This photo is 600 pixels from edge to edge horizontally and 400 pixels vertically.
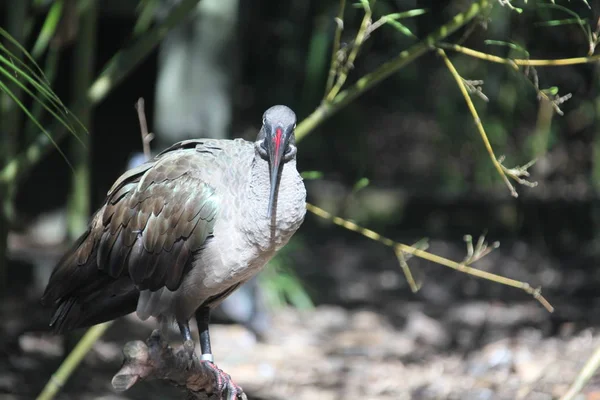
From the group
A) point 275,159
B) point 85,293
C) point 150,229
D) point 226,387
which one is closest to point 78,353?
point 85,293

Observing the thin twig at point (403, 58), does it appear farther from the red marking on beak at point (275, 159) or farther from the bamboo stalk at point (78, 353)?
the bamboo stalk at point (78, 353)

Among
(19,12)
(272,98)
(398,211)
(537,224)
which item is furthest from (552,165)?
(19,12)

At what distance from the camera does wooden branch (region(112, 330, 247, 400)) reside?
1.96m

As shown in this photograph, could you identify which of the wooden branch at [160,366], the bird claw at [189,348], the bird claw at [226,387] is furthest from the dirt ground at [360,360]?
the bird claw at [189,348]

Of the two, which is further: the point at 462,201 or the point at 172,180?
the point at 462,201

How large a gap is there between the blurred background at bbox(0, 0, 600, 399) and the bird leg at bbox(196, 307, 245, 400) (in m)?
0.76

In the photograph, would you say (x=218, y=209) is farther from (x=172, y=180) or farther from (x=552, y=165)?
(x=552, y=165)

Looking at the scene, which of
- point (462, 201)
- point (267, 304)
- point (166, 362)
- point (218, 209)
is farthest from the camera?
point (462, 201)

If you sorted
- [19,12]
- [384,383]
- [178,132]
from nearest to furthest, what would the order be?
1. [19,12]
2. [384,383]
3. [178,132]

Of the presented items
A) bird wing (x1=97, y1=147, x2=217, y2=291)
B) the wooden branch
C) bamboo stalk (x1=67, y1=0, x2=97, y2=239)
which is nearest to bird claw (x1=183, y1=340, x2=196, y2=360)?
the wooden branch

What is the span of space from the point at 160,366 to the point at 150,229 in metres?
1.44

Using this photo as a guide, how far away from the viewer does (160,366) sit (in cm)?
211

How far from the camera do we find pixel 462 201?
32.6ft

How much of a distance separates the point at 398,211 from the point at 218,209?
22.6 feet
